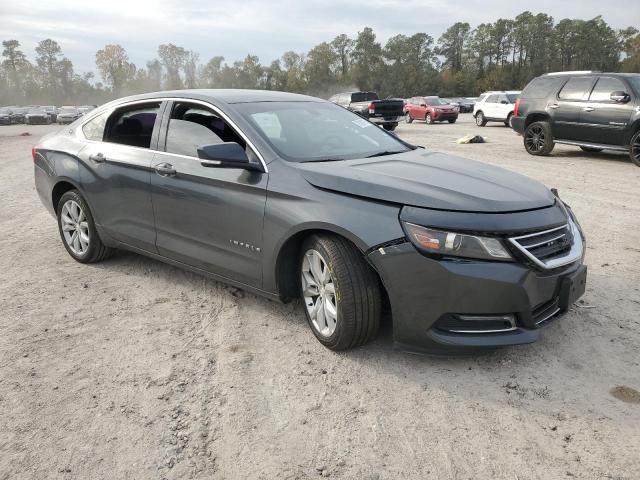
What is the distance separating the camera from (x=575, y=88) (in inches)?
475

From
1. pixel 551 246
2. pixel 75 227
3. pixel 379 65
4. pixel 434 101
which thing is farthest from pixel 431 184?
pixel 379 65

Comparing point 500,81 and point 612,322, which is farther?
point 500,81

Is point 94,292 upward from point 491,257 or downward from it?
downward

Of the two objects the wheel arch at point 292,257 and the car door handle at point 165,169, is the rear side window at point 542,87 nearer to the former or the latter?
the car door handle at point 165,169

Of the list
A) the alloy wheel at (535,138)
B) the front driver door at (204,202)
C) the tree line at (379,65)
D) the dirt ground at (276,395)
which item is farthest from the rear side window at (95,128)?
the tree line at (379,65)

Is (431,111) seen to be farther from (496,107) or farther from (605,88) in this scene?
(605,88)

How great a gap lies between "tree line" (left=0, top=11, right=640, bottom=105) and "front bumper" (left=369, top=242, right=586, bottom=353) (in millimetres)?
100527

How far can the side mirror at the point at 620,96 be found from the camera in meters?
11.0

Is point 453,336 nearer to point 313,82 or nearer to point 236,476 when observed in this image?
point 236,476

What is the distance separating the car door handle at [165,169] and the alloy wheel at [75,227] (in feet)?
4.18

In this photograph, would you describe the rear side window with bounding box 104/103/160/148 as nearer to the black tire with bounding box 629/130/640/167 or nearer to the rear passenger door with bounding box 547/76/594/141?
the black tire with bounding box 629/130/640/167

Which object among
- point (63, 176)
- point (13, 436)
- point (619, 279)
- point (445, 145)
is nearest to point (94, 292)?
point (63, 176)

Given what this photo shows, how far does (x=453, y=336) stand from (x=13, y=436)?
2.27 meters

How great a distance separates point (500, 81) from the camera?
98375 mm
